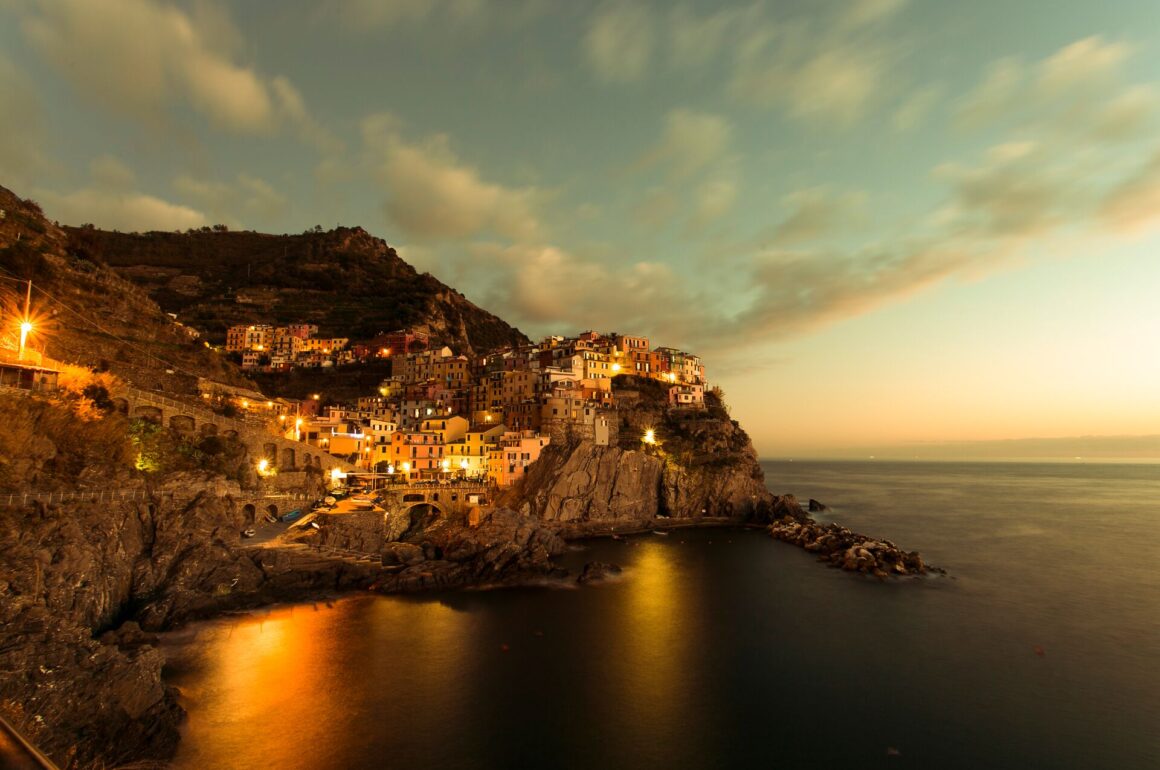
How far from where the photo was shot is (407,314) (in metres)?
110

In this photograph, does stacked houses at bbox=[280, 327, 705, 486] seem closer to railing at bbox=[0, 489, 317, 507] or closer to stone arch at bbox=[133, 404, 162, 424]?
stone arch at bbox=[133, 404, 162, 424]

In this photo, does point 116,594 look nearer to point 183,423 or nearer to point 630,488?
point 183,423

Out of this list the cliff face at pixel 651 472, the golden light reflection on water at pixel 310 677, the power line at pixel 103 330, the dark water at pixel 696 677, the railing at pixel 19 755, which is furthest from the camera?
the cliff face at pixel 651 472

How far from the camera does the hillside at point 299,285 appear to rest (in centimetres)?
10738

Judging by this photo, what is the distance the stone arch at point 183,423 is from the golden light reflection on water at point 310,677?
18773mm

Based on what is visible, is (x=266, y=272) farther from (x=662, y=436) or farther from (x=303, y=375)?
(x=662, y=436)

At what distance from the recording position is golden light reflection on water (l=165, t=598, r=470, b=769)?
60.0 ft

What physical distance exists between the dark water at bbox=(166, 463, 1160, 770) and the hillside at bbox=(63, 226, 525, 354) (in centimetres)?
8108

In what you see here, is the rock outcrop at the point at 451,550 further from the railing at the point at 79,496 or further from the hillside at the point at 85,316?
the hillside at the point at 85,316

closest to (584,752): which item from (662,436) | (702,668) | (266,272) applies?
(702,668)

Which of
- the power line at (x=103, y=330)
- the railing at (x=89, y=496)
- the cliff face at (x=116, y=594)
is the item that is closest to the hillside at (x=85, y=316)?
the power line at (x=103, y=330)

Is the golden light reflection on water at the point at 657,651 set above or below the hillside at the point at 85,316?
below

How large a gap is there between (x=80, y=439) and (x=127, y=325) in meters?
30.0

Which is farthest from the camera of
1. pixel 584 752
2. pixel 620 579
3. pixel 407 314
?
pixel 407 314
